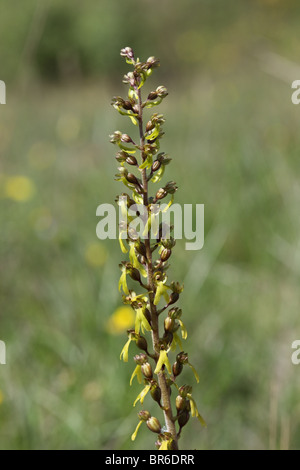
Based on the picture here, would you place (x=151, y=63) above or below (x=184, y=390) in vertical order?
above

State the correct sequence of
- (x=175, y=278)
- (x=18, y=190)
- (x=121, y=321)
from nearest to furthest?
(x=121, y=321), (x=175, y=278), (x=18, y=190)

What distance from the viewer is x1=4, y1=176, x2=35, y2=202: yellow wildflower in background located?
392 centimetres

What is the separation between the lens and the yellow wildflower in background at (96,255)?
3.12 metres

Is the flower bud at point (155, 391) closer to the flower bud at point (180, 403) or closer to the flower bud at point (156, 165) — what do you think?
the flower bud at point (180, 403)

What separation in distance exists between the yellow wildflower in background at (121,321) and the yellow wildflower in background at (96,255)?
0.57 metres

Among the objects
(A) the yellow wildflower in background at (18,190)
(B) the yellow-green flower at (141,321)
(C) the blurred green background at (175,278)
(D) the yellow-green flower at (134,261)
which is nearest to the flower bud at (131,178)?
(D) the yellow-green flower at (134,261)

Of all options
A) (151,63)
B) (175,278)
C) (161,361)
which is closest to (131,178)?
(151,63)

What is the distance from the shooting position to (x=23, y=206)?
166 inches

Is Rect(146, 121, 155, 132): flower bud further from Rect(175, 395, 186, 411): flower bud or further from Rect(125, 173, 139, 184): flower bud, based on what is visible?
Rect(175, 395, 186, 411): flower bud

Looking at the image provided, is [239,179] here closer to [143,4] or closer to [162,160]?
[162,160]

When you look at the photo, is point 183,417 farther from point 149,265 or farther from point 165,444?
point 149,265

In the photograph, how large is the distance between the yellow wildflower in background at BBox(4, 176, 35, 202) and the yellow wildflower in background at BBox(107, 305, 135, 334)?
61.9 inches

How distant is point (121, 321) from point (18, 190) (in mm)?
1844

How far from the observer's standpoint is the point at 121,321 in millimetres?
2484
